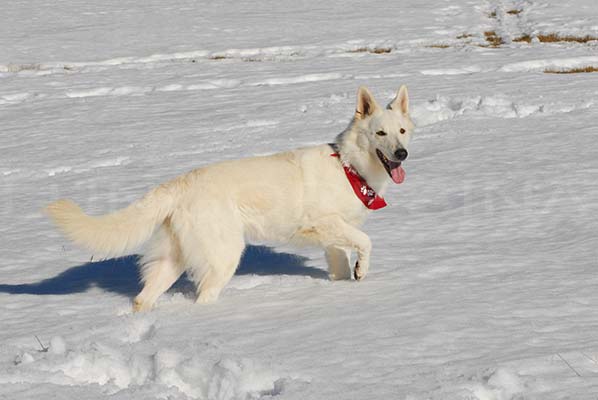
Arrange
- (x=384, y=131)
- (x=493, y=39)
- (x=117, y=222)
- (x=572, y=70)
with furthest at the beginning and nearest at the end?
(x=493, y=39) < (x=572, y=70) < (x=384, y=131) < (x=117, y=222)

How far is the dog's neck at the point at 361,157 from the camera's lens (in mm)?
6281

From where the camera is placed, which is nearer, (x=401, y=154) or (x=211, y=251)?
(x=211, y=251)

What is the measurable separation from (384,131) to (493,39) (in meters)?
17.3

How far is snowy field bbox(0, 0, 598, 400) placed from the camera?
4.02 metres

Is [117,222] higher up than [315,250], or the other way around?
[117,222]

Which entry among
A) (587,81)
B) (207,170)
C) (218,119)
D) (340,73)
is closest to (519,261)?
(207,170)

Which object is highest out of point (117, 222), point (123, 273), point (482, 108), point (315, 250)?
point (117, 222)

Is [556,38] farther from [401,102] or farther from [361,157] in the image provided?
[361,157]

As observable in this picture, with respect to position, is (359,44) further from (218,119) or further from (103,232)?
(103,232)

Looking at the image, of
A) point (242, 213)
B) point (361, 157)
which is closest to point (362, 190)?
point (361, 157)

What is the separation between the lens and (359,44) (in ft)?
73.4

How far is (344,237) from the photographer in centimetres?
601

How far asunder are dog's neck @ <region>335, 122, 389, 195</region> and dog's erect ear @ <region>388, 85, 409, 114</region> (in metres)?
0.36

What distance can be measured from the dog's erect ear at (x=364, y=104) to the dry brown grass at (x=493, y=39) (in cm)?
1583
